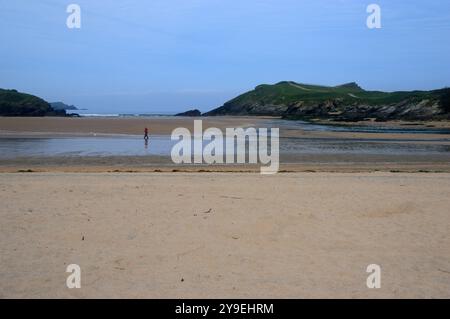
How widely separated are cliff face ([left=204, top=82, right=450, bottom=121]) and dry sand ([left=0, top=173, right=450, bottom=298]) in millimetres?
59511

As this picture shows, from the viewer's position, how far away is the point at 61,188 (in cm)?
1127

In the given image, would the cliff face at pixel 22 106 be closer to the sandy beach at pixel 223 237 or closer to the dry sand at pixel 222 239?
the sandy beach at pixel 223 237

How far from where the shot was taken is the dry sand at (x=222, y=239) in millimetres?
5367

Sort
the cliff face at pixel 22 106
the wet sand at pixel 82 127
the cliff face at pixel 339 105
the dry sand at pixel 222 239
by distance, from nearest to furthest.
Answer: the dry sand at pixel 222 239 → the wet sand at pixel 82 127 → the cliff face at pixel 339 105 → the cliff face at pixel 22 106

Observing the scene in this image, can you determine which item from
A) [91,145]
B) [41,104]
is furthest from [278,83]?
[91,145]

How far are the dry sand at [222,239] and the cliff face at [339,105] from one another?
59.5m

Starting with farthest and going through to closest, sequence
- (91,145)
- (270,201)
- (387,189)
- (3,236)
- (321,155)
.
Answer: (91,145) < (321,155) < (387,189) < (270,201) < (3,236)

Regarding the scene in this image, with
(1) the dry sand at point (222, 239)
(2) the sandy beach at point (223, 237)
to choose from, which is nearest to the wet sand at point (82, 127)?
(2) the sandy beach at point (223, 237)

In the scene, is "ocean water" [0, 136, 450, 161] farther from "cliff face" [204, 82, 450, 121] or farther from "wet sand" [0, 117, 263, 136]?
"cliff face" [204, 82, 450, 121]

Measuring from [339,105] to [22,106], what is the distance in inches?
2600

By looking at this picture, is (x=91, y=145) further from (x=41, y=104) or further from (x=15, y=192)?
(x=41, y=104)

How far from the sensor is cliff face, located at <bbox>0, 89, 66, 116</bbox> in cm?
8425

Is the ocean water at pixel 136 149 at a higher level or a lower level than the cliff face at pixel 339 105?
lower

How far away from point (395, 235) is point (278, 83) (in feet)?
516
